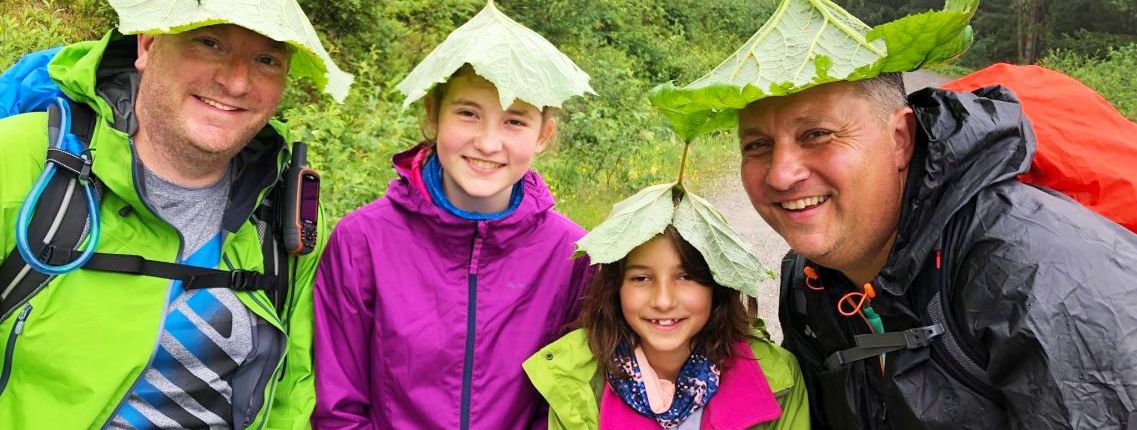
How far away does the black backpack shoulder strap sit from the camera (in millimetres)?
2168

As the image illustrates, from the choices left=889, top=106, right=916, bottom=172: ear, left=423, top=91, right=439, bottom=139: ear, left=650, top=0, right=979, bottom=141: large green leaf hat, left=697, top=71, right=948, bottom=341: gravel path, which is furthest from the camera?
left=697, top=71, right=948, bottom=341: gravel path

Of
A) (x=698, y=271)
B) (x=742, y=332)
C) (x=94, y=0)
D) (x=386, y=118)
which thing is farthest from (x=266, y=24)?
(x=94, y=0)

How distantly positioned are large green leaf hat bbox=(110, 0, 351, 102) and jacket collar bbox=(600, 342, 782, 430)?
1.38 meters

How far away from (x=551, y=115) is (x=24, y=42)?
513 cm

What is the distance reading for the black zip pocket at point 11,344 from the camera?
7.11 ft

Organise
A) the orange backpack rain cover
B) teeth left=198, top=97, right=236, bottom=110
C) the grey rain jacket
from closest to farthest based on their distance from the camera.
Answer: the grey rain jacket → the orange backpack rain cover → teeth left=198, top=97, right=236, bottom=110

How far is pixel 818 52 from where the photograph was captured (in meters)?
2.05

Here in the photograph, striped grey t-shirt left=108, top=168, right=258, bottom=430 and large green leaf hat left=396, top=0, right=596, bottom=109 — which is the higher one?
large green leaf hat left=396, top=0, right=596, bottom=109

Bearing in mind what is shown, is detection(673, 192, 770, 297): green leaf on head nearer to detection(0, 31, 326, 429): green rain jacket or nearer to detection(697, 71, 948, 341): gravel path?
detection(0, 31, 326, 429): green rain jacket

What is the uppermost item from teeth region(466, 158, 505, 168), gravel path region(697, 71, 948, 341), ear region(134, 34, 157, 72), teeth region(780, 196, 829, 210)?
ear region(134, 34, 157, 72)

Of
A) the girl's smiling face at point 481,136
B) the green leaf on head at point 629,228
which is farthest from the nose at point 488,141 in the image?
the green leaf on head at point 629,228

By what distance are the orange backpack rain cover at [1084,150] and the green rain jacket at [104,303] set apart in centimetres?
235

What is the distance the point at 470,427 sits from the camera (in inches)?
105

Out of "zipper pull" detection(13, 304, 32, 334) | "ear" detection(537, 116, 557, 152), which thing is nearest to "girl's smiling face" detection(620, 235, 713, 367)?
"ear" detection(537, 116, 557, 152)
